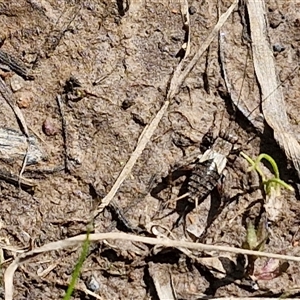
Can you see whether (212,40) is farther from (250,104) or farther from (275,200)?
(275,200)

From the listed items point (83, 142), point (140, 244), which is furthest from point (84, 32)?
point (140, 244)

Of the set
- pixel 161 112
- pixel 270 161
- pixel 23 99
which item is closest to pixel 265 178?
pixel 270 161

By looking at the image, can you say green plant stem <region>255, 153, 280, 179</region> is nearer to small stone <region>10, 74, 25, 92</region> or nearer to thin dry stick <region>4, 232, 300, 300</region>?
thin dry stick <region>4, 232, 300, 300</region>

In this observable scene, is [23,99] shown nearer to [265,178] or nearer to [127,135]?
[127,135]

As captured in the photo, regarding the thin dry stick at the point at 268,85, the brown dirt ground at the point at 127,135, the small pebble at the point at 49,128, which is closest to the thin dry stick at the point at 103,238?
the brown dirt ground at the point at 127,135

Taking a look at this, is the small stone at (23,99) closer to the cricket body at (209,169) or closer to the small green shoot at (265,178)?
the cricket body at (209,169)

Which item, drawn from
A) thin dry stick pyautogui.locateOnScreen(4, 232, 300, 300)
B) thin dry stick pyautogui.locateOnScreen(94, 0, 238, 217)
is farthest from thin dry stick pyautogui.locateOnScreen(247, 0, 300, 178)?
thin dry stick pyautogui.locateOnScreen(4, 232, 300, 300)

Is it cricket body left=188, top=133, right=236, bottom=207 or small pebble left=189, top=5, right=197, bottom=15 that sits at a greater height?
small pebble left=189, top=5, right=197, bottom=15
